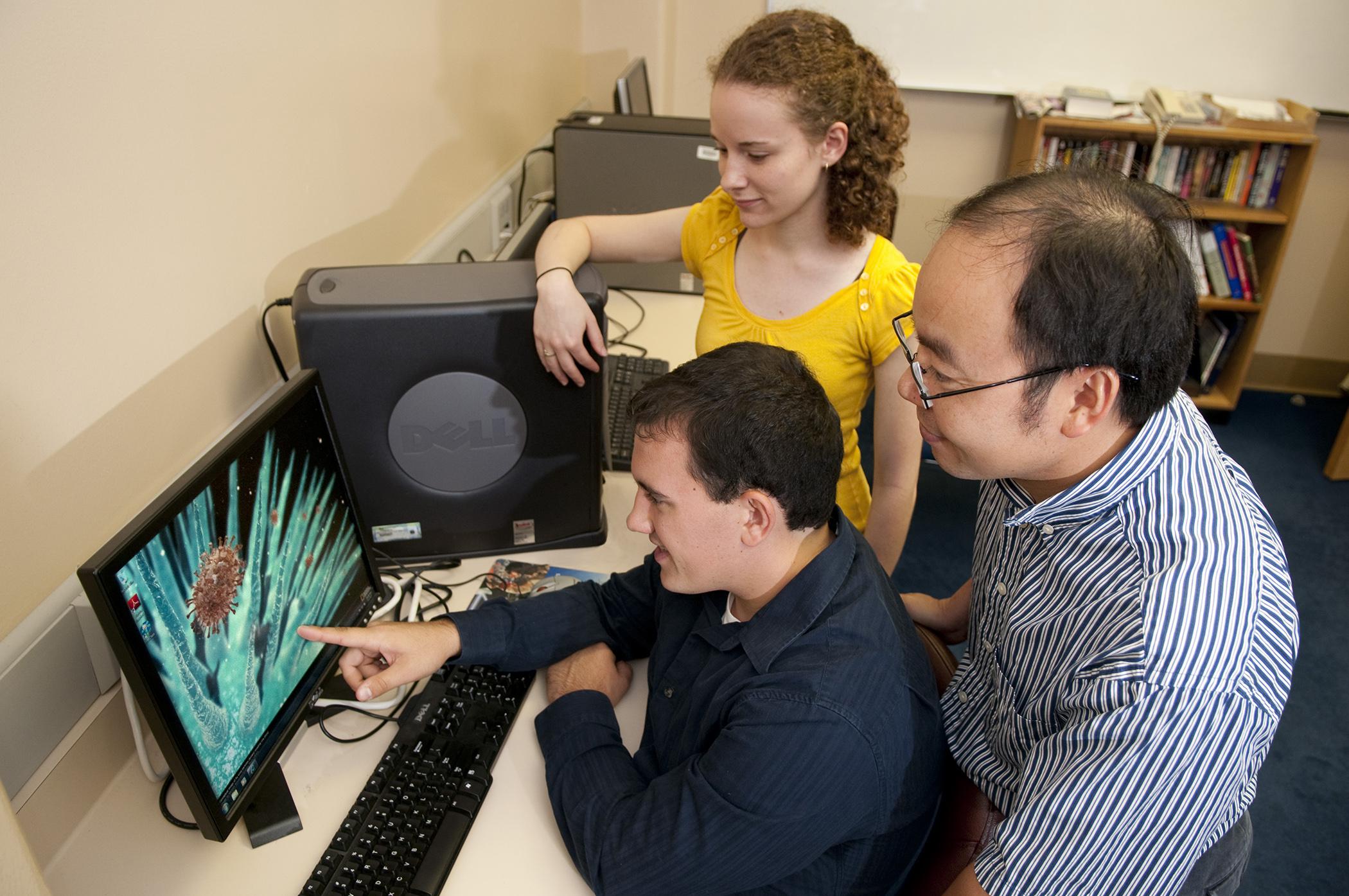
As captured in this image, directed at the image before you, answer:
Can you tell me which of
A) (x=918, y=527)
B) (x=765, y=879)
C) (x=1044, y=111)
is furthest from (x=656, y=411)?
(x=1044, y=111)

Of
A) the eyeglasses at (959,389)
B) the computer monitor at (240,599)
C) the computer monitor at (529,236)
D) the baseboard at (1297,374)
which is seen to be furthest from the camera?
the baseboard at (1297,374)

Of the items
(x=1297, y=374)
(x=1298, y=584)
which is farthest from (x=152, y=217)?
(x=1297, y=374)

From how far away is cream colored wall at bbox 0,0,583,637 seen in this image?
0.92 metres

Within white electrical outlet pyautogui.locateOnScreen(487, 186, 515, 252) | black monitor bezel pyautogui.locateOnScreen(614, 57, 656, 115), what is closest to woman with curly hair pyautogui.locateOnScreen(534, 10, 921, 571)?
white electrical outlet pyautogui.locateOnScreen(487, 186, 515, 252)

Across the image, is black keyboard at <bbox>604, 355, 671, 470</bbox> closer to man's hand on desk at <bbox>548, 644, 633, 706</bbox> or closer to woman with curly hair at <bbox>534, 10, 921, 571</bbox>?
woman with curly hair at <bbox>534, 10, 921, 571</bbox>

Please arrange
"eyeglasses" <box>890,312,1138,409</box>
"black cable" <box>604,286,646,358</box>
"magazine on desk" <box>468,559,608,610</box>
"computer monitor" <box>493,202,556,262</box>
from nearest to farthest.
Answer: "eyeglasses" <box>890,312,1138,409</box> → "magazine on desk" <box>468,559,608,610</box> → "computer monitor" <box>493,202,556,262</box> → "black cable" <box>604,286,646,358</box>

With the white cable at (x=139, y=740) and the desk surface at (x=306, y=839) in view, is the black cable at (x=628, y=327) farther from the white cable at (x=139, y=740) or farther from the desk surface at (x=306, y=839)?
the white cable at (x=139, y=740)

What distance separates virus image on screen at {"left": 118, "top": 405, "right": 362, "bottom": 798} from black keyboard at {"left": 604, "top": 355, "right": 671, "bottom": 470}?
0.64 metres

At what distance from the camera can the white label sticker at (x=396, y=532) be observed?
1.31 meters

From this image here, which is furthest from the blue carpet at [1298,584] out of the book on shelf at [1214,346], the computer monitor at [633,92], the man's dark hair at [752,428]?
the man's dark hair at [752,428]

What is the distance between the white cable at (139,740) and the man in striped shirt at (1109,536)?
83cm

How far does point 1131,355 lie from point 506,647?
756 mm

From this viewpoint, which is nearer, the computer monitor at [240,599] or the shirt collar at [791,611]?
the computer monitor at [240,599]

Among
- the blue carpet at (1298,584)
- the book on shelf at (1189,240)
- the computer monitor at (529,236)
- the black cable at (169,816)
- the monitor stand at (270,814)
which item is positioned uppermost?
the book on shelf at (1189,240)
